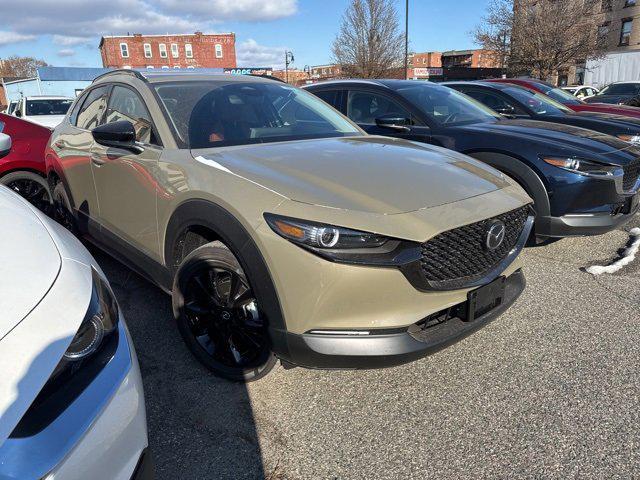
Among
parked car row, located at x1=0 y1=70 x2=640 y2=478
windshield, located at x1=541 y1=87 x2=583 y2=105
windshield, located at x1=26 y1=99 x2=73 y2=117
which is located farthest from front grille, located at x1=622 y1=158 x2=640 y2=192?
windshield, located at x1=26 y1=99 x2=73 y2=117

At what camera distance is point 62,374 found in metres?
1.27

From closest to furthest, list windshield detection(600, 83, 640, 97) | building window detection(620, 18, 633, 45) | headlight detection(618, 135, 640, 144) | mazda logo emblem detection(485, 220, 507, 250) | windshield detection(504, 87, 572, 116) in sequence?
mazda logo emblem detection(485, 220, 507, 250) < headlight detection(618, 135, 640, 144) < windshield detection(504, 87, 572, 116) < windshield detection(600, 83, 640, 97) < building window detection(620, 18, 633, 45)

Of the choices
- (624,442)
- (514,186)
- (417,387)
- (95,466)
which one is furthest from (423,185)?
(95,466)

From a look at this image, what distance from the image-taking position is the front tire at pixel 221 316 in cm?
229

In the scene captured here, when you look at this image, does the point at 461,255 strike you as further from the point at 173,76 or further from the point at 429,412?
the point at 173,76

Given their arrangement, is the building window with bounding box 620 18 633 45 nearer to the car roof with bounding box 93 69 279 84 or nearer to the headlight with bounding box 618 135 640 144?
the headlight with bounding box 618 135 640 144

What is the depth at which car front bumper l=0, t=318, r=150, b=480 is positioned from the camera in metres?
1.09

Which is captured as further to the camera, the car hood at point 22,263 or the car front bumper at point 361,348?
the car front bumper at point 361,348

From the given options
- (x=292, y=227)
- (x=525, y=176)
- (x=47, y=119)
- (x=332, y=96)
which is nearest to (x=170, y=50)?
(x=47, y=119)

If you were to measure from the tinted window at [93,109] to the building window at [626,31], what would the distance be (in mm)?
44449

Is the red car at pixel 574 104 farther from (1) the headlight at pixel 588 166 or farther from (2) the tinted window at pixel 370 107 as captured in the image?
(1) the headlight at pixel 588 166

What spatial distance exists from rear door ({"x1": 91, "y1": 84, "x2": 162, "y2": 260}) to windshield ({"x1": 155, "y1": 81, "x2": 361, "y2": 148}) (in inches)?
8.0

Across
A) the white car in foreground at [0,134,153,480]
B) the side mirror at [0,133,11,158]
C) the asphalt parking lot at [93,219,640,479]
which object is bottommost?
the asphalt parking lot at [93,219,640,479]

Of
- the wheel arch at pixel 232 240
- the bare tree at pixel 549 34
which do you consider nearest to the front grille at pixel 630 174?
the wheel arch at pixel 232 240
